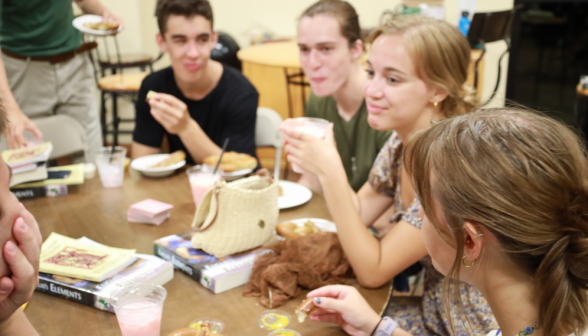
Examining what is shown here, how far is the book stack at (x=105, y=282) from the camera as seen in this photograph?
1.18 m

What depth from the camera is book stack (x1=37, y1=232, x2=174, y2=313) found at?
1.18m

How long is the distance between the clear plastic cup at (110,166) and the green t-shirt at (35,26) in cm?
127

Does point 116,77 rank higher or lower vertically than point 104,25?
lower

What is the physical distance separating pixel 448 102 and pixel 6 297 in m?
1.31

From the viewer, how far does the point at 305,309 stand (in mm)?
1117

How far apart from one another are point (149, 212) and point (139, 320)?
613 mm

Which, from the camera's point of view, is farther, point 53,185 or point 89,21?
point 89,21

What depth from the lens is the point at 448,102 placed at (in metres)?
1.64

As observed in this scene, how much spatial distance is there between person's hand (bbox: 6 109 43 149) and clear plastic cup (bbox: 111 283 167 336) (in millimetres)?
1201

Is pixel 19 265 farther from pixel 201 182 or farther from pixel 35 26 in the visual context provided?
pixel 35 26

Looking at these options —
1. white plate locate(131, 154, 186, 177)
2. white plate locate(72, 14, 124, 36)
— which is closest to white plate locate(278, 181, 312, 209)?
white plate locate(131, 154, 186, 177)

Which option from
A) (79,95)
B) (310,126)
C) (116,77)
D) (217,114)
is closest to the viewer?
(310,126)

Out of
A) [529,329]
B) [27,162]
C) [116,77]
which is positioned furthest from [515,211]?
[116,77]

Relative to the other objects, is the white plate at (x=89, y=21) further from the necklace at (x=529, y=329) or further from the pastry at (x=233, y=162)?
the necklace at (x=529, y=329)
